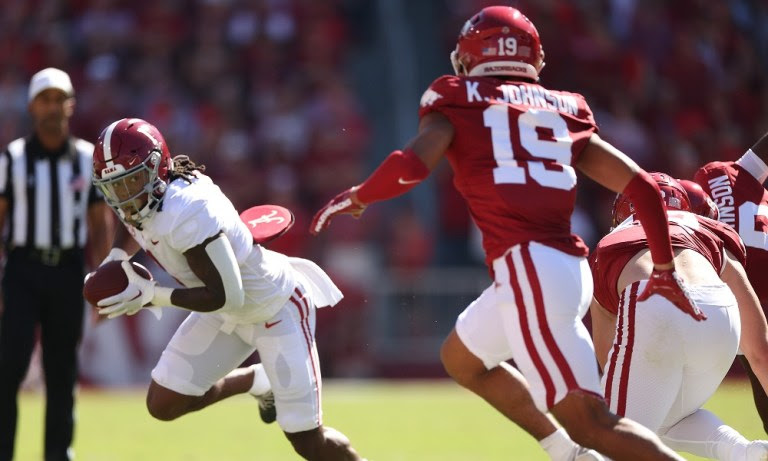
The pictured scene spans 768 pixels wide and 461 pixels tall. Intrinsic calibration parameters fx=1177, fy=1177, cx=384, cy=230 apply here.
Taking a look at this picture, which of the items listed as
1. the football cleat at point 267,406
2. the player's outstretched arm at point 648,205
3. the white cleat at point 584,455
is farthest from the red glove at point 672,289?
the football cleat at point 267,406

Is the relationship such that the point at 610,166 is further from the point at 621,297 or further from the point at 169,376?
the point at 169,376

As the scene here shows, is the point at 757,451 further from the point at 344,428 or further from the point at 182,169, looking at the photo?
the point at 344,428

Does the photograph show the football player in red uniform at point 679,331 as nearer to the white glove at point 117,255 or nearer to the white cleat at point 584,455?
the white cleat at point 584,455

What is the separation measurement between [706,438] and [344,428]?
410 cm

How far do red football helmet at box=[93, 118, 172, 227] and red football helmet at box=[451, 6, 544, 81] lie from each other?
132 cm

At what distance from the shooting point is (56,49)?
1397cm

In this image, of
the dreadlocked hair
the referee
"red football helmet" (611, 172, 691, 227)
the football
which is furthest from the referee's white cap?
"red football helmet" (611, 172, 691, 227)

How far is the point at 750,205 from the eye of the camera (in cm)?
547

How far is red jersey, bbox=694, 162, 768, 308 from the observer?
5.41 metres

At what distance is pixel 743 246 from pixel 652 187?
3.40ft

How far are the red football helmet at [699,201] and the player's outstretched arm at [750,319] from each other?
374 millimetres

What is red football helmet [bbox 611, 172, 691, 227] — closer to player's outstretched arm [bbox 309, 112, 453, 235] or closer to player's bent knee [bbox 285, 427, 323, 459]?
player's outstretched arm [bbox 309, 112, 453, 235]

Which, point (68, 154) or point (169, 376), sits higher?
point (68, 154)

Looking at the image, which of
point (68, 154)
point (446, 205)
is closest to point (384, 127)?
point (446, 205)
